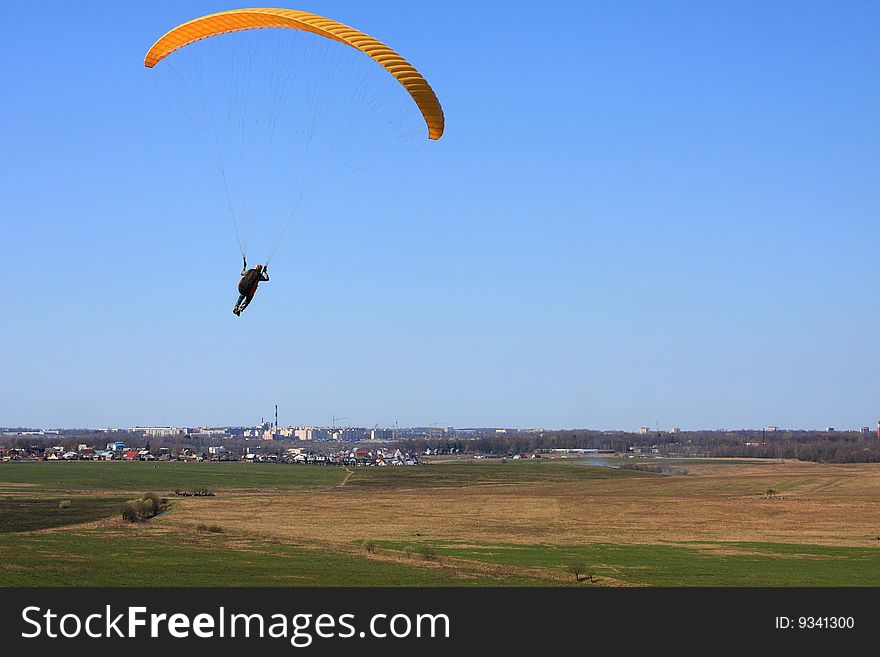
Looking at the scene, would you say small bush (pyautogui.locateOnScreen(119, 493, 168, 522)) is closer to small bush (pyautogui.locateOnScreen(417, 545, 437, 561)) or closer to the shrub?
small bush (pyautogui.locateOnScreen(417, 545, 437, 561))

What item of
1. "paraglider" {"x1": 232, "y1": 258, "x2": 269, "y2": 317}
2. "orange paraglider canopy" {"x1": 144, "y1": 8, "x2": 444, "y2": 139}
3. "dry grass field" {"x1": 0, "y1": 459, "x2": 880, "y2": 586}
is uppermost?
"orange paraglider canopy" {"x1": 144, "y1": 8, "x2": 444, "y2": 139}

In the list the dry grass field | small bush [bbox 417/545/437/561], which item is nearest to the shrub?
the dry grass field

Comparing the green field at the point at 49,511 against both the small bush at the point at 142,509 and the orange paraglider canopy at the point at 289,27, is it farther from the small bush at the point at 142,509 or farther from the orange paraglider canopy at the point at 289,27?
the orange paraglider canopy at the point at 289,27

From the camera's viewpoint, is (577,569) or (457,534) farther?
(457,534)

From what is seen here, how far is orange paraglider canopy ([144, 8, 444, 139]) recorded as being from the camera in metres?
25.5

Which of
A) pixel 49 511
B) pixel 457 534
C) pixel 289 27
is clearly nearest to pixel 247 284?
pixel 289 27

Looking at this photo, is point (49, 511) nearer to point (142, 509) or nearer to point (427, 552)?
point (142, 509)

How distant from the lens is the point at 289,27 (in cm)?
2584

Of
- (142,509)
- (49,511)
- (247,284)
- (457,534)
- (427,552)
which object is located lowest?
(457,534)

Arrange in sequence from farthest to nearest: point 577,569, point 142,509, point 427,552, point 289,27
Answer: point 142,509
point 427,552
point 577,569
point 289,27

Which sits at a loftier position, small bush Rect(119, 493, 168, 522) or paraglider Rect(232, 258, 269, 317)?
paraglider Rect(232, 258, 269, 317)

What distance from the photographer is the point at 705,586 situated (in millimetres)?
29141
